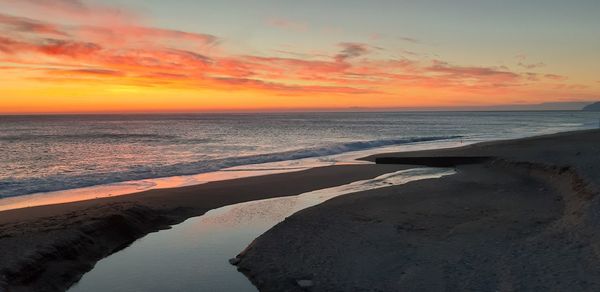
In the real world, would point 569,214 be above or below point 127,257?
above

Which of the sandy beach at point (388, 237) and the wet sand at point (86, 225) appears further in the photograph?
the wet sand at point (86, 225)

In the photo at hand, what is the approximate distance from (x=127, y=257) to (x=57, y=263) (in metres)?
1.49

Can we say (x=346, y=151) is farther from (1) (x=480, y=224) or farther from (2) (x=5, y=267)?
(2) (x=5, y=267)

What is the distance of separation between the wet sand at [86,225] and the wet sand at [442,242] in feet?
12.2

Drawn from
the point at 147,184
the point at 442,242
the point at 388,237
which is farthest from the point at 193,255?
the point at 147,184

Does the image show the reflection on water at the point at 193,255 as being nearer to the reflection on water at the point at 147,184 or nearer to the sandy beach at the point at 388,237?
the sandy beach at the point at 388,237

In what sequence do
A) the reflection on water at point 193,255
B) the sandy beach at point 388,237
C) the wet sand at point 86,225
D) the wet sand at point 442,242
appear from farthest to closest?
1. the wet sand at point 86,225
2. the reflection on water at point 193,255
3. the sandy beach at point 388,237
4. the wet sand at point 442,242

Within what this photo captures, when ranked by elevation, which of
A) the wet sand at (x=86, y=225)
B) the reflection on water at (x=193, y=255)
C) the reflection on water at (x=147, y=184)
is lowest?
the reflection on water at (x=147, y=184)

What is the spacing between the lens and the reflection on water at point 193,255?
8.66 meters

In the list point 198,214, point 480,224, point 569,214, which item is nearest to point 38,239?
point 198,214

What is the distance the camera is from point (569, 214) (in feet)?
35.9

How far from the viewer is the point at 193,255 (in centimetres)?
1038

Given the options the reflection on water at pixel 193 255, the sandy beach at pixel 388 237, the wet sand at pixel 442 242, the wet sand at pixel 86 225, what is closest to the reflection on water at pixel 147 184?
the wet sand at pixel 86 225

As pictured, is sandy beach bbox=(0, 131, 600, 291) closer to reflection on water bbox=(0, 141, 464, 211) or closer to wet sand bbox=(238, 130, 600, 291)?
wet sand bbox=(238, 130, 600, 291)
